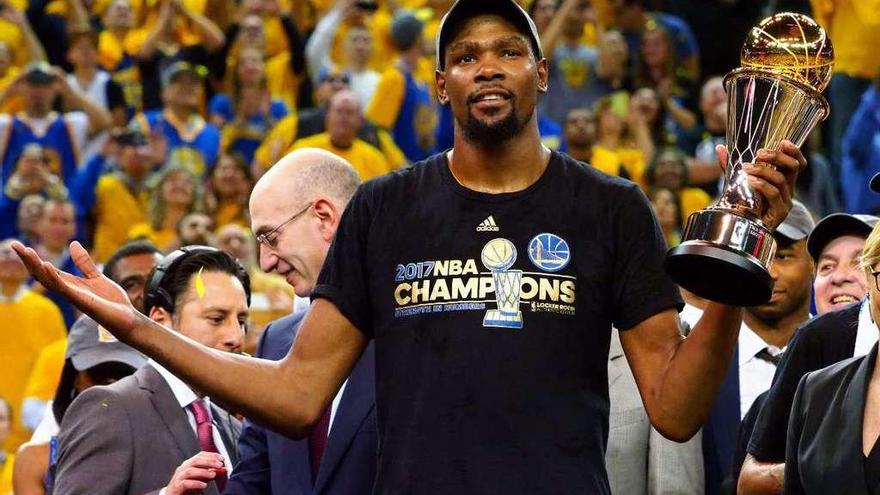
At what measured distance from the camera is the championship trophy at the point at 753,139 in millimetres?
2838

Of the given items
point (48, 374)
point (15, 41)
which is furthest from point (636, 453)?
point (15, 41)

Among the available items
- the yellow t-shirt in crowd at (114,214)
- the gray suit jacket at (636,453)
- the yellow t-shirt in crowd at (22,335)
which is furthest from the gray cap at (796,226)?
the yellow t-shirt in crowd at (114,214)

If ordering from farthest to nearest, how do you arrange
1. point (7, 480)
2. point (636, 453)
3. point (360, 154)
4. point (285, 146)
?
point (285, 146), point (360, 154), point (7, 480), point (636, 453)

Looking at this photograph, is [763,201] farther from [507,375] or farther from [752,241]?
[507,375]

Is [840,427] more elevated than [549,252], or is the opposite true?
[549,252]

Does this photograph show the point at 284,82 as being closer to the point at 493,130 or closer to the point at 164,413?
the point at 164,413

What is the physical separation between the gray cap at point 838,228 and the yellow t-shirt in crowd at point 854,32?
20.9 ft

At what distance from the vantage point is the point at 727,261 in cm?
280

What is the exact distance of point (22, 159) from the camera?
1115cm

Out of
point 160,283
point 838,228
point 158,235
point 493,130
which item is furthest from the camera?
point 158,235

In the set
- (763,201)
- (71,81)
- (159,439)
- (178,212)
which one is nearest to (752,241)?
(763,201)

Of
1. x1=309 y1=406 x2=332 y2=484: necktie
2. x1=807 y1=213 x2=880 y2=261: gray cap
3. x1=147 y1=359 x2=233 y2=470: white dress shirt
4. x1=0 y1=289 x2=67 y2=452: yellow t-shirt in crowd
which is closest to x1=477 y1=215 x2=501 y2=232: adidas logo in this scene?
x1=309 y1=406 x2=332 y2=484: necktie

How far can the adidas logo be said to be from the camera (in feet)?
9.95

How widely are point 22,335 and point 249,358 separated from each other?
6704mm
